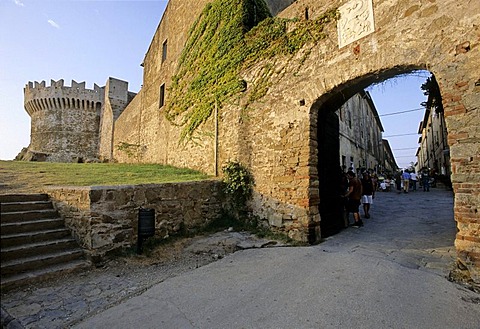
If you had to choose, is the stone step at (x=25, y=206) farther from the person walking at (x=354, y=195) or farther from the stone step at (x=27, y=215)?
the person walking at (x=354, y=195)

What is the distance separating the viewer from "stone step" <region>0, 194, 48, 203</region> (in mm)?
4626

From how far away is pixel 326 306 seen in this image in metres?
2.70

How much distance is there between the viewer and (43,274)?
3.62 m

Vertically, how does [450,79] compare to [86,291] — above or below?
above

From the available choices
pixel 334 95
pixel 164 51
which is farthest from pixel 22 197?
pixel 164 51

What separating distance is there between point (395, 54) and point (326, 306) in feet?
12.8

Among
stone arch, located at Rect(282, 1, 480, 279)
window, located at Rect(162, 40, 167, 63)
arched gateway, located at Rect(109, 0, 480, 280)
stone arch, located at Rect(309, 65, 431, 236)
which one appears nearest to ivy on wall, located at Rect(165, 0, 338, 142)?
arched gateway, located at Rect(109, 0, 480, 280)

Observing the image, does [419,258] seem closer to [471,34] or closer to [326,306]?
[326,306]

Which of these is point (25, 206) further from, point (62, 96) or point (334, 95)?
point (62, 96)

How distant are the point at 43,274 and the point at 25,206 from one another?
171 centimetres

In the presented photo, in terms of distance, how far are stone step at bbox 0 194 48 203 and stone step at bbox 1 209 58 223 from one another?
0.43 m

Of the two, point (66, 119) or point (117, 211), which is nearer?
point (117, 211)

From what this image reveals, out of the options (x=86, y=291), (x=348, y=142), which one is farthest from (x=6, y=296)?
(x=348, y=142)

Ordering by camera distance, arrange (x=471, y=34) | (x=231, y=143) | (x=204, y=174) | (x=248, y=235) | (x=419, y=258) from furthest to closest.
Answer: (x=204, y=174)
(x=231, y=143)
(x=248, y=235)
(x=419, y=258)
(x=471, y=34)
